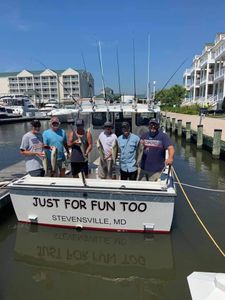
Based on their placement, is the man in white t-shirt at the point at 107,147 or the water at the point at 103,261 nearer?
the water at the point at 103,261

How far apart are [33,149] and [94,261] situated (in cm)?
255

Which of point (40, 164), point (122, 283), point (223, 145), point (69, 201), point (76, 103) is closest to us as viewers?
point (122, 283)

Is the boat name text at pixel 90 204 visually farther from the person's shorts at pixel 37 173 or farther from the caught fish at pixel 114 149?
the caught fish at pixel 114 149

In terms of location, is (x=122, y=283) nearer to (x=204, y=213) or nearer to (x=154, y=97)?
(x=204, y=213)

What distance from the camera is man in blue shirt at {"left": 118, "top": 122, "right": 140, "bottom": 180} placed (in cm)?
582

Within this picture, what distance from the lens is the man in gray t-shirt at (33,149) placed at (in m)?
6.03

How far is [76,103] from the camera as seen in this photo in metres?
8.09

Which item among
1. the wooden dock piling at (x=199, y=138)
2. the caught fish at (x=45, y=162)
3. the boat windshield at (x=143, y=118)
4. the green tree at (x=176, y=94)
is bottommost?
the wooden dock piling at (x=199, y=138)

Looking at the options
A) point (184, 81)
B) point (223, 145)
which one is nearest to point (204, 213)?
point (223, 145)

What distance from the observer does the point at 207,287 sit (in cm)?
216

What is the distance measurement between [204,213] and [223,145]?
6.88 meters

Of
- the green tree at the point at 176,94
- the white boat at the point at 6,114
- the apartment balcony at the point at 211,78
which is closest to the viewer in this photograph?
the white boat at the point at 6,114

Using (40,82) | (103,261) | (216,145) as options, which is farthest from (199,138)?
(40,82)

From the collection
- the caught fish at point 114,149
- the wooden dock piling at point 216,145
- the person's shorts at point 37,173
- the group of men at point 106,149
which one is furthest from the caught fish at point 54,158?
the wooden dock piling at point 216,145
